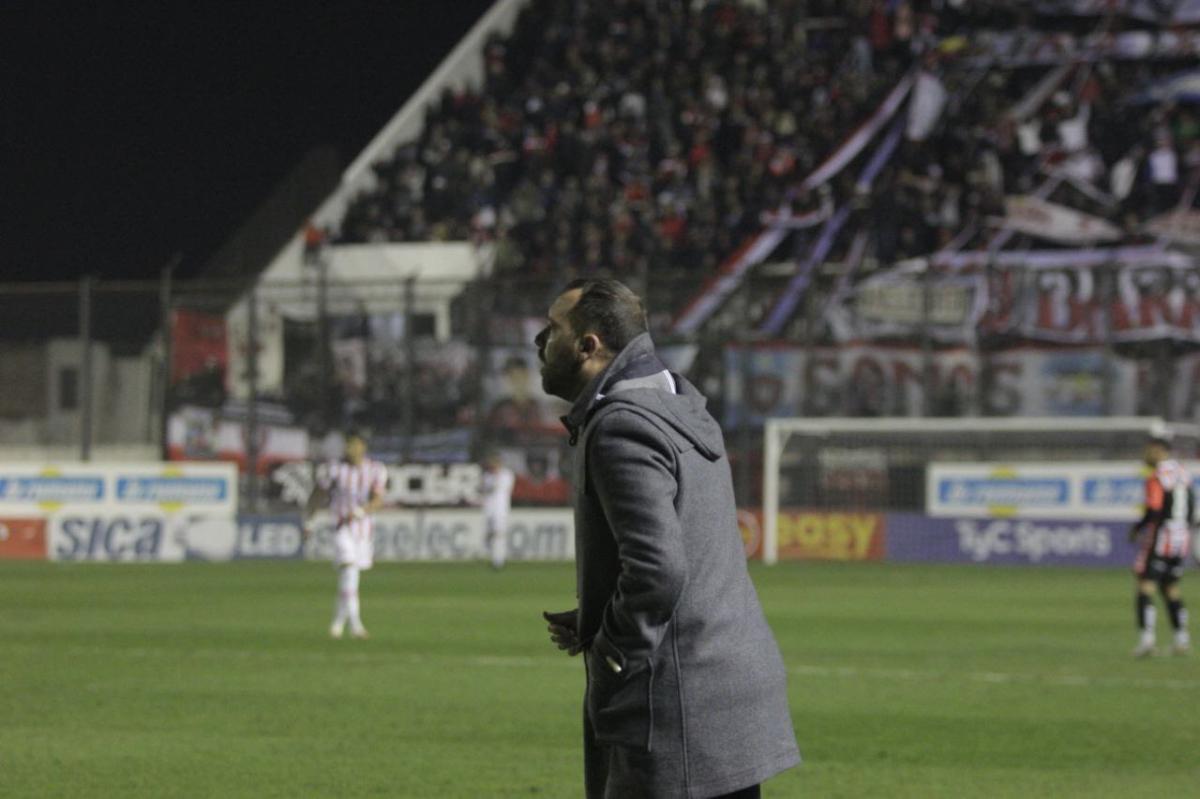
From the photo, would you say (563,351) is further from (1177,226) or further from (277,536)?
(1177,226)

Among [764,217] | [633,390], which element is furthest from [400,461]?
[633,390]

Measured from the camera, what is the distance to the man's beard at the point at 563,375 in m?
4.60

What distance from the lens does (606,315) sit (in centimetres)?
456

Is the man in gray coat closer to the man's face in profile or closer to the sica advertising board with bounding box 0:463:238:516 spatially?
the man's face in profile

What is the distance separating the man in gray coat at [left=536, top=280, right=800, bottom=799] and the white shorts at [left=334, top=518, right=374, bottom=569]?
14.9 metres

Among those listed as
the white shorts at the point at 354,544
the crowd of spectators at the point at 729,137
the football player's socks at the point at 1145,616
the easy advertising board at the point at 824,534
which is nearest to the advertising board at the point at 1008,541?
the easy advertising board at the point at 824,534

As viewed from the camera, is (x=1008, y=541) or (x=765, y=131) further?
(x=765, y=131)

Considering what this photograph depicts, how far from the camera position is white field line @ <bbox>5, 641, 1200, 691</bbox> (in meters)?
15.3

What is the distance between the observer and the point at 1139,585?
706 inches

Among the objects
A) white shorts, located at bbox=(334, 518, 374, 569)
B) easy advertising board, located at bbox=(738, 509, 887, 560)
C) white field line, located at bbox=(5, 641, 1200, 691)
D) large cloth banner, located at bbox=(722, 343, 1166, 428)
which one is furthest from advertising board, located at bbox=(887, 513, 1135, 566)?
white shorts, located at bbox=(334, 518, 374, 569)

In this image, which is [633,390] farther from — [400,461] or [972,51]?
[972,51]

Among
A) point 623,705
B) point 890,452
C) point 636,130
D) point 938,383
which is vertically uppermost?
point 636,130

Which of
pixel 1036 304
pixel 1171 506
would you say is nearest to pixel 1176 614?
pixel 1171 506

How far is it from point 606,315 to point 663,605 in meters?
0.74
